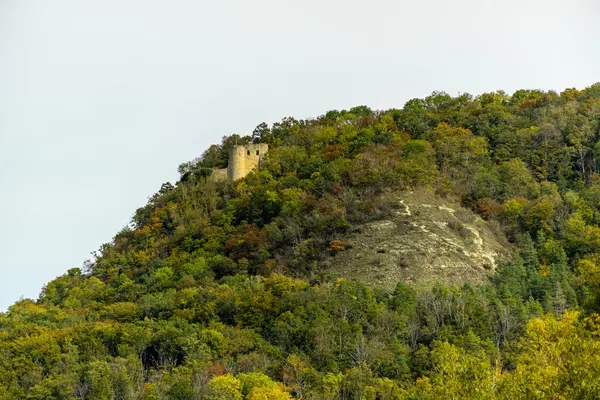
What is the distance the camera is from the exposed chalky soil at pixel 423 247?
70.5 metres

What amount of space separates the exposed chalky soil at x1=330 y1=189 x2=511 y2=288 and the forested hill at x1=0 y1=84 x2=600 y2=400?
3.11 feet

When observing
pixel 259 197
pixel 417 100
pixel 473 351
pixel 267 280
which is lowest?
pixel 473 351

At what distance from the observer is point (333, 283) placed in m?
69.6

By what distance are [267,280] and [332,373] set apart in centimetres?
1568

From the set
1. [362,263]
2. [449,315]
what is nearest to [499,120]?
[362,263]

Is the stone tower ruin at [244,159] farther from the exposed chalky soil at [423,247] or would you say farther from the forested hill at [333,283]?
the exposed chalky soil at [423,247]

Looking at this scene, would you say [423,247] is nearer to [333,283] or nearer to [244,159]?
[333,283]

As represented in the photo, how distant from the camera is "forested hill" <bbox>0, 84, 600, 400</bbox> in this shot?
2217 inches

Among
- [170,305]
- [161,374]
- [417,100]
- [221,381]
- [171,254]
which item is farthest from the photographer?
[417,100]

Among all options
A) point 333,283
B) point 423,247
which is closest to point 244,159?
point 423,247

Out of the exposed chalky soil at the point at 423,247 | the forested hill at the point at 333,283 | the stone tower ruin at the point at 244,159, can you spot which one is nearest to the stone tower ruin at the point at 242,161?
the stone tower ruin at the point at 244,159

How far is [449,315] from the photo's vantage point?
63188 mm

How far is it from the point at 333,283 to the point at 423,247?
7912 mm

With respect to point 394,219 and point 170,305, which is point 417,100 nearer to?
point 394,219
